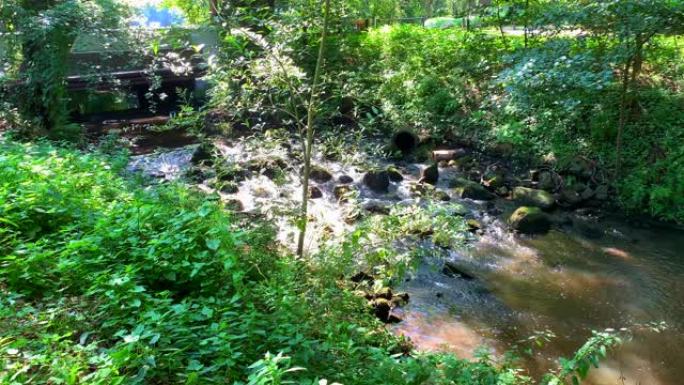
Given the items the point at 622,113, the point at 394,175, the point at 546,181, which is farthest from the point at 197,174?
the point at 622,113

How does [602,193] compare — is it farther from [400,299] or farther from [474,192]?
[400,299]

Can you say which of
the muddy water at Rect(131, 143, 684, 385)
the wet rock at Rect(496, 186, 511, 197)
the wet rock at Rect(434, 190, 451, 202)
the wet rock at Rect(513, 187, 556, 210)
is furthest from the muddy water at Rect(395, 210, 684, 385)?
the wet rock at Rect(496, 186, 511, 197)

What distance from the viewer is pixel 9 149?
6.73 metres

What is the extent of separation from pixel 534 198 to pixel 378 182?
2.61 metres

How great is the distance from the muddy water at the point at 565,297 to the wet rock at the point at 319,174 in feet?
10.3

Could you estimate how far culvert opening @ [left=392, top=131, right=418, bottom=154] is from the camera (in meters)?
11.3

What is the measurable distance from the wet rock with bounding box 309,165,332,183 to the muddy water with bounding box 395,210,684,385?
3129mm

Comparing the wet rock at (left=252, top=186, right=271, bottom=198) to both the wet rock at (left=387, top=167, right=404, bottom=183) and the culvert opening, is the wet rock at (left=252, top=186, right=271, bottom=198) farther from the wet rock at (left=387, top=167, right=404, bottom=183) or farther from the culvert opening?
the culvert opening

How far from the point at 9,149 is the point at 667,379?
774 centimetres

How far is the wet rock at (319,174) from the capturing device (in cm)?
936

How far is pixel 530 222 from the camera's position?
7.73 metres

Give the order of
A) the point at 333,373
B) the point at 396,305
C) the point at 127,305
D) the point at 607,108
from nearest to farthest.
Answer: the point at 333,373 < the point at 127,305 < the point at 396,305 < the point at 607,108

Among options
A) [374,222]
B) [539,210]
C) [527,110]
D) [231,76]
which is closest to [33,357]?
[374,222]

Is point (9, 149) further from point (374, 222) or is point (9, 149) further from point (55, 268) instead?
point (374, 222)
